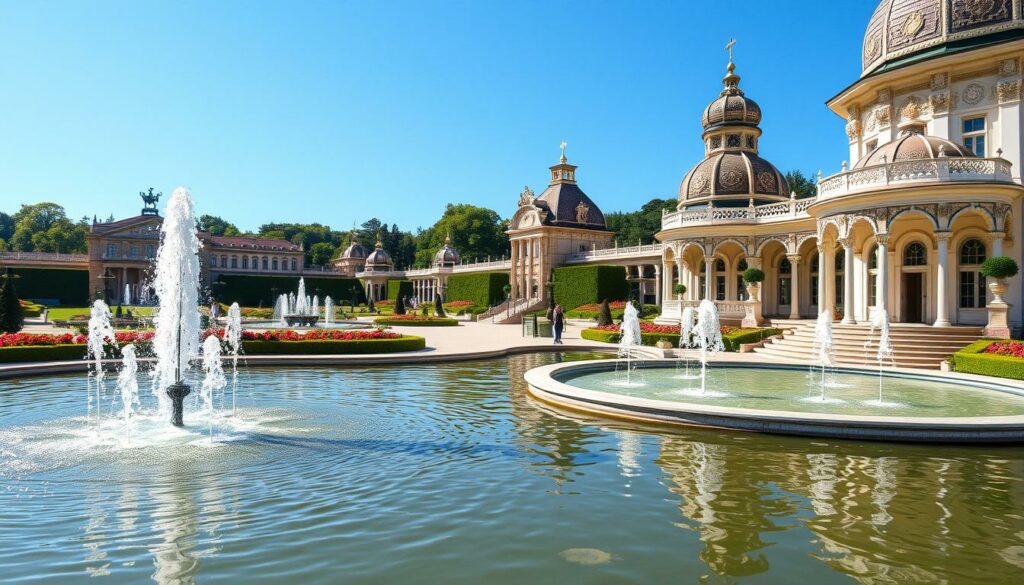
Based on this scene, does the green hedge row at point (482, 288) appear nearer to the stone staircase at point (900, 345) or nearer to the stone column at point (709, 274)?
the stone column at point (709, 274)

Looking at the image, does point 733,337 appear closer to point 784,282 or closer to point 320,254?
point 784,282

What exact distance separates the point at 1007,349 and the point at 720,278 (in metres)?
19.3

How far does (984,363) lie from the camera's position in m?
17.8

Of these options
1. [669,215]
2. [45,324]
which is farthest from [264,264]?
[669,215]

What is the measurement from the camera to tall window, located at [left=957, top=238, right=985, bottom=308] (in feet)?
78.8

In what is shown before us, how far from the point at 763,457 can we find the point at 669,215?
28757 millimetres

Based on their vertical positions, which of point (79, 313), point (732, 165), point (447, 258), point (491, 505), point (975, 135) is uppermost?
point (732, 165)

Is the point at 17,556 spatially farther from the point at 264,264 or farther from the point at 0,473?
the point at 264,264

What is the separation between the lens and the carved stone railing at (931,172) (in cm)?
2241

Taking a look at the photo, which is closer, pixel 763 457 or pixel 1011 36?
pixel 763 457

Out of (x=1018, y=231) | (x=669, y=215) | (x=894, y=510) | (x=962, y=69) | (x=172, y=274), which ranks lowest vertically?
(x=894, y=510)

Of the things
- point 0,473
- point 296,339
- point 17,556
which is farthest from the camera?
point 296,339

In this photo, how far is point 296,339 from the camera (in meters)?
23.3

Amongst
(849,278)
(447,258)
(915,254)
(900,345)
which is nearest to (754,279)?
(849,278)
